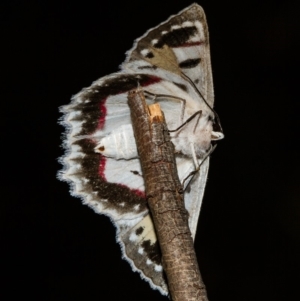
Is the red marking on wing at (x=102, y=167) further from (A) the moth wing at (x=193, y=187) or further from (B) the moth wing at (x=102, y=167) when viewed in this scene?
(A) the moth wing at (x=193, y=187)

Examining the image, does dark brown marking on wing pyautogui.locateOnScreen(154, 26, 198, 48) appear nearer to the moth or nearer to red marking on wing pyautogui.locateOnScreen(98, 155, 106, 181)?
the moth

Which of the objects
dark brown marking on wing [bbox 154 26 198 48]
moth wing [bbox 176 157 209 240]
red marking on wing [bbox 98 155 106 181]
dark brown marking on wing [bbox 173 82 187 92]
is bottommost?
moth wing [bbox 176 157 209 240]

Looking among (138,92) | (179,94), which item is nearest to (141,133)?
(138,92)

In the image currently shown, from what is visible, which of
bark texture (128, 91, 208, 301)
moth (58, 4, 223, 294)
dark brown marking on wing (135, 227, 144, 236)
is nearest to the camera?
bark texture (128, 91, 208, 301)

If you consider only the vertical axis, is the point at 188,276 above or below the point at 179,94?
below

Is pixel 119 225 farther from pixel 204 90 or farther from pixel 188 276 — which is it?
pixel 188 276

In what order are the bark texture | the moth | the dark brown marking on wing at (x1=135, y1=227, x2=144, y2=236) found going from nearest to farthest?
Result: the bark texture
the moth
the dark brown marking on wing at (x1=135, y1=227, x2=144, y2=236)

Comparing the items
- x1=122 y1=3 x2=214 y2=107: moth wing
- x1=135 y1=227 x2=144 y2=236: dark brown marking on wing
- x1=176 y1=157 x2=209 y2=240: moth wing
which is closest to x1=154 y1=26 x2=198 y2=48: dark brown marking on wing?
x1=122 y1=3 x2=214 y2=107: moth wing

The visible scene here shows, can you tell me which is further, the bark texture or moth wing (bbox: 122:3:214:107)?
moth wing (bbox: 122:3:214:107)

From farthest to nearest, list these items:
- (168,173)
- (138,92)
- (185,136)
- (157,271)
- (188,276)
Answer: (157,271)
(185,136)
(138,92)
(168,173)
(188,276)
